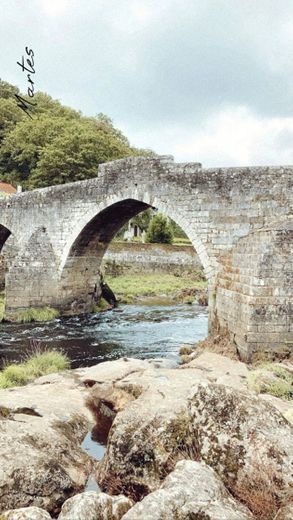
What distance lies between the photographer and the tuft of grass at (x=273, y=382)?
625cm

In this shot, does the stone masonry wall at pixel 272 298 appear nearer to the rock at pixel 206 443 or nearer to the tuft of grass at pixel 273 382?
the tuft of grass at pixel 273 382

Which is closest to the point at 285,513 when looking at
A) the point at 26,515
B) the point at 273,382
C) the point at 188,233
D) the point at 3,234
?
the point at 26,515

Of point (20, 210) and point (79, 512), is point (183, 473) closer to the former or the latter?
point (79, 512)

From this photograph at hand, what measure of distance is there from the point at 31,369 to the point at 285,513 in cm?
607

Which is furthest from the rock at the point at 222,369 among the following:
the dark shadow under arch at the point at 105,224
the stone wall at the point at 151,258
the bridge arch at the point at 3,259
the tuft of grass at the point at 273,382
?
the stone wall at the point at 151,258

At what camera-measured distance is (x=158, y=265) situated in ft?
95.1

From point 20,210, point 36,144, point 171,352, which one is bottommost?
point 171,352

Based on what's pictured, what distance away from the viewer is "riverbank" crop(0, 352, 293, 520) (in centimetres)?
304

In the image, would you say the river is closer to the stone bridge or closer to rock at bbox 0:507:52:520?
the stone bridge

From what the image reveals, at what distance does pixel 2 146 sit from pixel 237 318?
34.6m

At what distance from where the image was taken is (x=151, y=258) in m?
28.9

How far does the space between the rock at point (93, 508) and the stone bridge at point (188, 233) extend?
565 cm

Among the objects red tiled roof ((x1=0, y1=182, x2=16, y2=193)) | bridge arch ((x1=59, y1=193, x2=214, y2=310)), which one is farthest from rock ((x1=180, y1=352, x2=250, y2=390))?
red tiled roof ((x1=0, y1=182, x2=16, y2=193))

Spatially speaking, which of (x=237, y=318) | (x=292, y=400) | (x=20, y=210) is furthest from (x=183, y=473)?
Result: (x=20, y=210)
